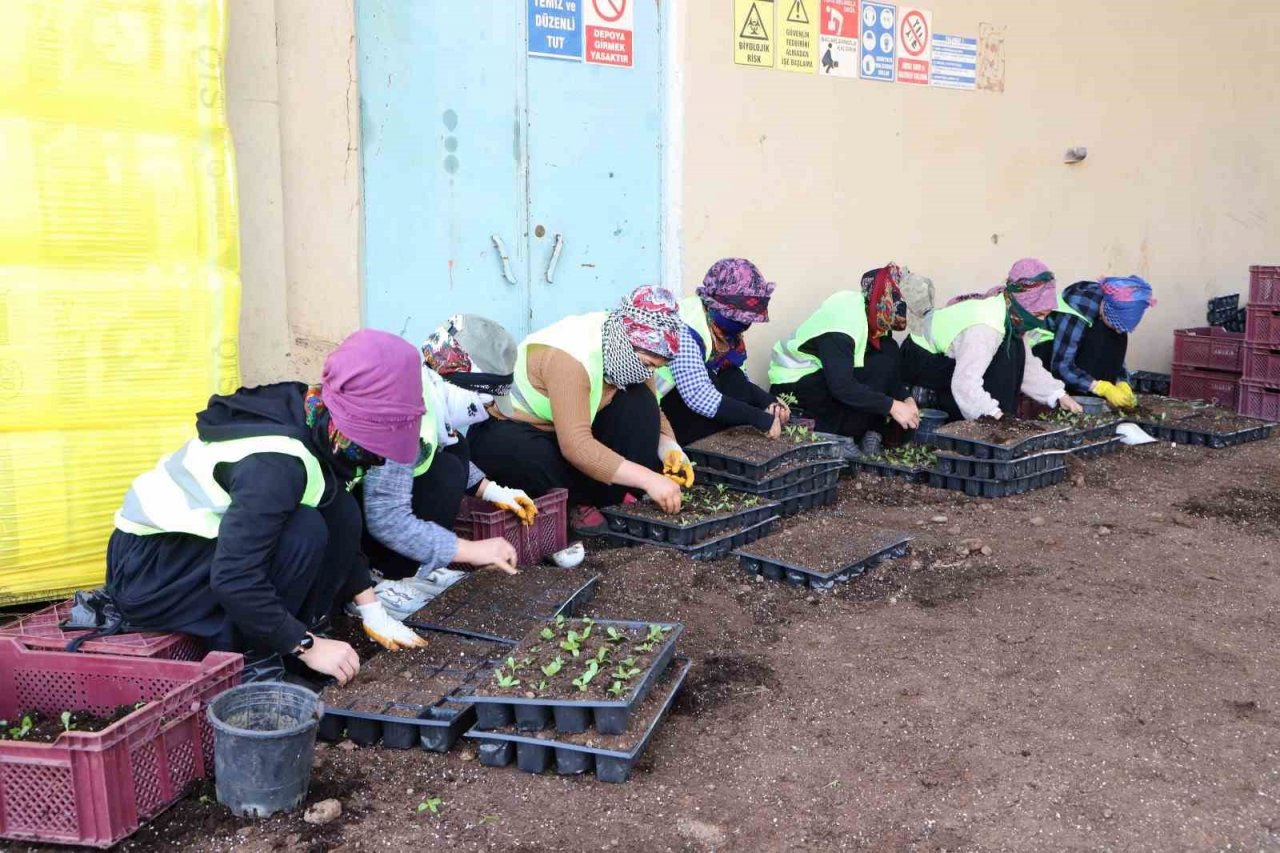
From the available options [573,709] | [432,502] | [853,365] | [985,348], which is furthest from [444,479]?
[985,348]

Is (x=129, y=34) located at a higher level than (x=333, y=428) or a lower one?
higher

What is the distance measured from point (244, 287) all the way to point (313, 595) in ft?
7.03

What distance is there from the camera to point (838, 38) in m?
7.28

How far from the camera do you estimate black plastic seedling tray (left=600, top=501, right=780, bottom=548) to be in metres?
4.65

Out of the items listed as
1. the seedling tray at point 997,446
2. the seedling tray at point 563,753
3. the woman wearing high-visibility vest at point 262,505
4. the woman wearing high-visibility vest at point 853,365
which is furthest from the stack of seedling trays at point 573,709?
Answer: the woman wearing high-visibility vest at point 853,365

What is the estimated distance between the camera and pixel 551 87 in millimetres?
6082

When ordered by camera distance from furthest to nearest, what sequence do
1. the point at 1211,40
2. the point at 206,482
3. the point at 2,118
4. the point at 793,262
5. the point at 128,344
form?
the point at 1211,40, the point at 793,262, the point at 128,344, the point at 2,118, the point at 206,482

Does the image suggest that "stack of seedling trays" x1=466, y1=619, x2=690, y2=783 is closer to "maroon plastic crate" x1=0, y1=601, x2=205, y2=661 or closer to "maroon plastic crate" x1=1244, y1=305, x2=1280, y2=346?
"maroon plastic crate" x1=0, y1=601, x2=205, y2=661

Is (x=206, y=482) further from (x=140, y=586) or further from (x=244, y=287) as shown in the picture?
(x=244, y=287)

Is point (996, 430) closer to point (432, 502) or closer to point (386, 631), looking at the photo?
point (432, 502)

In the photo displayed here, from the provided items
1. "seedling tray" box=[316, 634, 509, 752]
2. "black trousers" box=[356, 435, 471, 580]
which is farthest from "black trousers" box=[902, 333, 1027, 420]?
"seedling tray" box=[316, 634, 509, 752]

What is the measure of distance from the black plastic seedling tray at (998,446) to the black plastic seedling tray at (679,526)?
4.65 ft

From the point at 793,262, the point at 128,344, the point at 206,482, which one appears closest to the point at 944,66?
the point at 793,262

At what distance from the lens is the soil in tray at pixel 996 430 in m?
5.76
